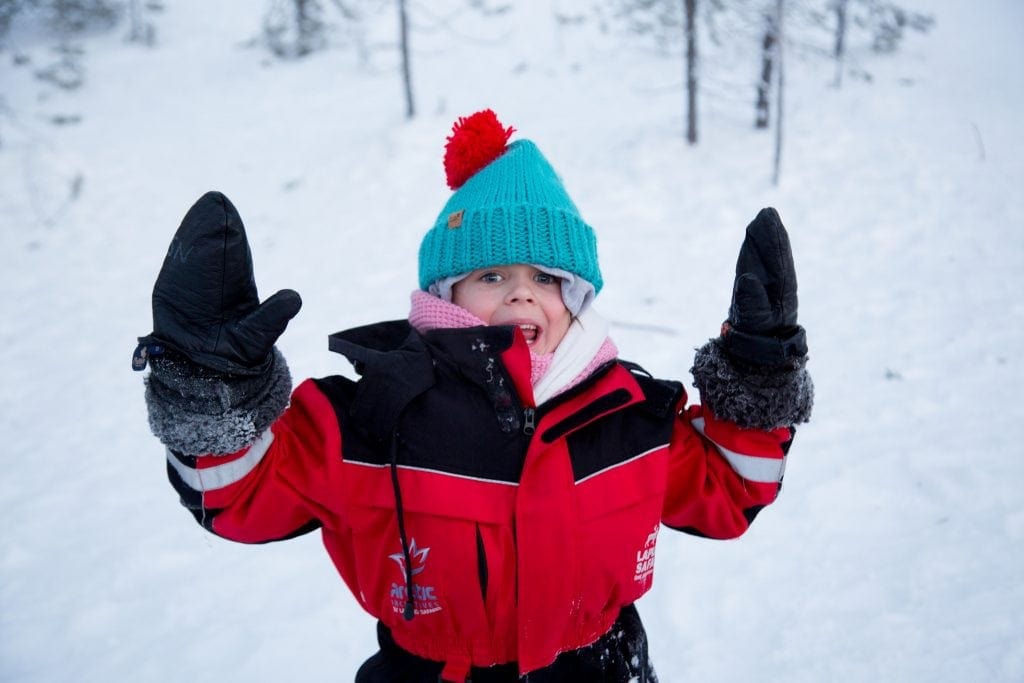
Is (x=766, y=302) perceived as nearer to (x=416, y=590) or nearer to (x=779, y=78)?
(x=416, y=590)

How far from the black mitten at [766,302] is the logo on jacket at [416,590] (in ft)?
2.82

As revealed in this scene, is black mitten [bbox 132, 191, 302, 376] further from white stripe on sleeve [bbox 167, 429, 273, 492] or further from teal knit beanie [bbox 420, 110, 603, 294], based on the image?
teal knit beanie [bbox 420, 110, 603, 294]

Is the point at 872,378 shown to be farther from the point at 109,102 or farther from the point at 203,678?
the point at 109,102

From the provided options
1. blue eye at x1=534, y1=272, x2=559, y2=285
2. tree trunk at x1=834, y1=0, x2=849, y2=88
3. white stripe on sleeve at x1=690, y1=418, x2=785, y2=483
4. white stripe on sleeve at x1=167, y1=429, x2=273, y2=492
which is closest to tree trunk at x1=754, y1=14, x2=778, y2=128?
tree trunk at x1=834, y1=0, x2=849, y2=88

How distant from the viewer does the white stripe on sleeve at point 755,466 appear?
158cm

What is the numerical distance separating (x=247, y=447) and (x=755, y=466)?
1.16 meters

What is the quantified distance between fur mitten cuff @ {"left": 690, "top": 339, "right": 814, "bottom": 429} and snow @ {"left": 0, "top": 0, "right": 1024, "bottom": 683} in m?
1.84

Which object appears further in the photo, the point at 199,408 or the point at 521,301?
the point at 521,301

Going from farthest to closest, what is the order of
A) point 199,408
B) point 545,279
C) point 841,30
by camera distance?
1. point 841,30
2. point 545,279
3. point 199,408

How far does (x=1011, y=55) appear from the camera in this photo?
11555 mm

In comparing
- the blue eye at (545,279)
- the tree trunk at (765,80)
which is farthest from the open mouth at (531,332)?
the tree trunk at (765,80)

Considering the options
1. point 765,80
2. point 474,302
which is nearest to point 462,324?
point 474,302

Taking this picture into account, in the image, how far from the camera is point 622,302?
6.22 meters

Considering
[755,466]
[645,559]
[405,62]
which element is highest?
[405,62]
